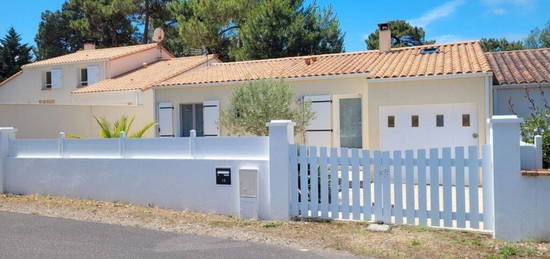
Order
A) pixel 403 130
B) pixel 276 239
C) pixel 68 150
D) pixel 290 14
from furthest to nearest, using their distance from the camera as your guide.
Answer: pixel 290 14 → pixel 403 130 → pixel 68 150 → pixel 276 239

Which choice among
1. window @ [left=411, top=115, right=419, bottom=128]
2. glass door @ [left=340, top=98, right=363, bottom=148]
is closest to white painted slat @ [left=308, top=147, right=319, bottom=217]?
window @ [left=411, top=115, right=419, bottom=128]

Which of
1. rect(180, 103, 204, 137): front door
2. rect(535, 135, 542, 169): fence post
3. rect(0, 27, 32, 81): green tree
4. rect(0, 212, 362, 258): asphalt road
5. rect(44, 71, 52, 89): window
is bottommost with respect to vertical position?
rect(0, 212, 362, 258): asphalt road

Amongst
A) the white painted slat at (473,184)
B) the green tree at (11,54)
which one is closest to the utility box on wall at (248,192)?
the white painted slat at (473,184)

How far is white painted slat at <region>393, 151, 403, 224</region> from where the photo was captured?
6625 mm

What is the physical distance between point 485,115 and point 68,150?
8.89 metres

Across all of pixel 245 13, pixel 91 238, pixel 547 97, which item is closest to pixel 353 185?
pixel 91 238

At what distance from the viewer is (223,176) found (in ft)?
25.6

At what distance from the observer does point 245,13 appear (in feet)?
91.9

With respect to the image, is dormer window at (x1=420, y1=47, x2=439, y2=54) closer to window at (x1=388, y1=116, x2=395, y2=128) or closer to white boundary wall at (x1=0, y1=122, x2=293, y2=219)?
window at (x1=388, y1=116, x2=395, y2=128)

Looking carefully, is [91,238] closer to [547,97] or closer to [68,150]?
[68,150]

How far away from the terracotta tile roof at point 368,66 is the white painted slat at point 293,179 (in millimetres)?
5390

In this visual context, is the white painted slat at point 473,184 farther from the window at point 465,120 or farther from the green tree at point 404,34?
the green tree at point 404,34

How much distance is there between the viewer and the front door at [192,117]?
15.9 m

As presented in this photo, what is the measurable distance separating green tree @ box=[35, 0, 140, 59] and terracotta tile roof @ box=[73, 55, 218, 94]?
1007cm
